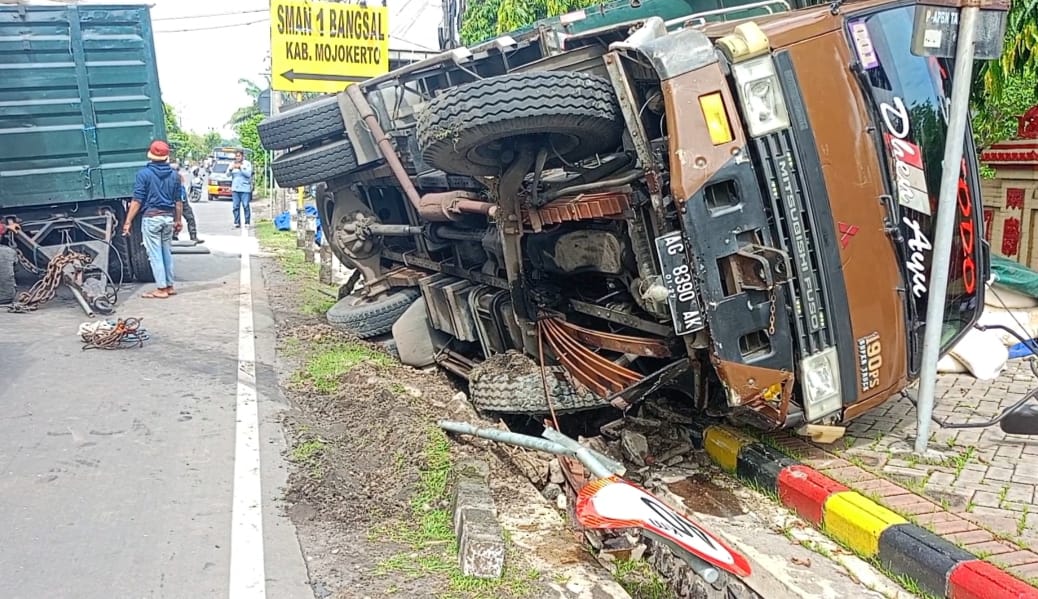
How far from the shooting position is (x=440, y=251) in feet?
22.3

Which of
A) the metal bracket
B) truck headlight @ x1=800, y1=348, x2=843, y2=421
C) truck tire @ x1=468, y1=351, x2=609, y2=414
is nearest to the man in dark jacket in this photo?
truck tire @ x1=468, y1=351, x2=609, y2=414

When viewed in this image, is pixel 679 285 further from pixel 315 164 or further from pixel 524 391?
pixel 315 164

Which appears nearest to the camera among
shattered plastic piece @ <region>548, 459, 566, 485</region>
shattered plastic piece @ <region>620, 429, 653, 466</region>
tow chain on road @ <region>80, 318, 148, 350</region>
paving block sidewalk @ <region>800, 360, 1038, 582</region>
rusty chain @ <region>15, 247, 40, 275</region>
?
paving block sidewalk @ <region>800, 360, 1038, 582</region>

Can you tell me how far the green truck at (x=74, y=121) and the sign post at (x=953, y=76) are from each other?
24.9ft

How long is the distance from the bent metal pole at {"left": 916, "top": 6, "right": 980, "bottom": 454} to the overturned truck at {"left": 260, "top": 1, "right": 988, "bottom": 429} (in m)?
0.13

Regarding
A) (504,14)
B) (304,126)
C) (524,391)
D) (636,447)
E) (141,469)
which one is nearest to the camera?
(141,469)

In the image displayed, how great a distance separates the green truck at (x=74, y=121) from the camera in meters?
8.55

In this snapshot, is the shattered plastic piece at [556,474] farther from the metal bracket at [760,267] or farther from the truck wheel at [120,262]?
the truck wheel at [120,262]

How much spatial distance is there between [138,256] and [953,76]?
8.71 meters

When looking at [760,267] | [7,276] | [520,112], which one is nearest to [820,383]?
[760,267]

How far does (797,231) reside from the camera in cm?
376

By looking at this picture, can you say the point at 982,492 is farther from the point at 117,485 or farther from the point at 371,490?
the point at 117,485

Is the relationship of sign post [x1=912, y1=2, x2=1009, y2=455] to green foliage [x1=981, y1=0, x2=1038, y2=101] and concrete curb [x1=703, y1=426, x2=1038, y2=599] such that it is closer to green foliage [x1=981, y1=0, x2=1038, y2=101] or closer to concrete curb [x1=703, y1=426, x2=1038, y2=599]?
concrete curb [x1=703, y1=426, x2=1038, y2=599]

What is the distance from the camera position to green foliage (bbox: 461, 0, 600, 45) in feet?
35.8
